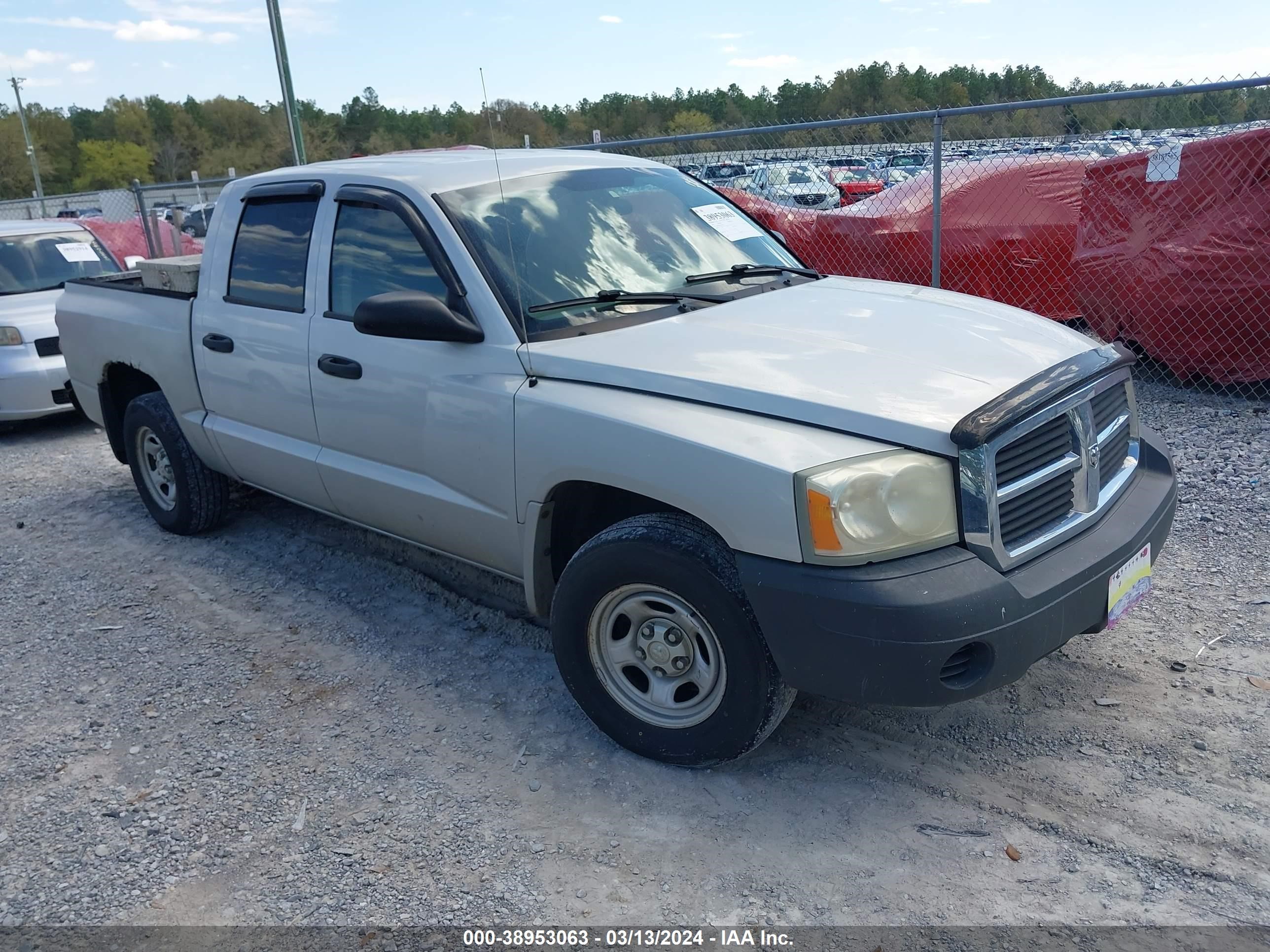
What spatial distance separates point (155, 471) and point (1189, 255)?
6824 millimetres

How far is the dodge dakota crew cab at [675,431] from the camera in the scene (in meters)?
2.76

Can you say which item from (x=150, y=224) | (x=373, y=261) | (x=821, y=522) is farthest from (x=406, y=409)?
(x=150, y=224)

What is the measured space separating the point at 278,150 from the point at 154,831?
66192mm

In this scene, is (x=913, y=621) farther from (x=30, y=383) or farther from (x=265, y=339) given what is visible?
(x=30, y=383)

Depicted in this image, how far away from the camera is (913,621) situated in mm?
2648

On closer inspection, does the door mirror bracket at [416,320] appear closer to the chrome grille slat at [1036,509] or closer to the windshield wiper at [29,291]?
the chrome grille slat at [1036,509]

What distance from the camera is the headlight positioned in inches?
107

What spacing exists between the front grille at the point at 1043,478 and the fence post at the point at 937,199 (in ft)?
13.5

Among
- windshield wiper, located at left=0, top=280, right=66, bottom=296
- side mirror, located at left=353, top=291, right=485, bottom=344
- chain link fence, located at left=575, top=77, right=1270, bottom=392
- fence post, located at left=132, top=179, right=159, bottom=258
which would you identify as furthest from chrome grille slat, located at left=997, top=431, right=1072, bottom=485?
fence post, located at left=132, top=179, right=159, bottom=258

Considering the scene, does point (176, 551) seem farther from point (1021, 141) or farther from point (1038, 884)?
point (1021, 141)

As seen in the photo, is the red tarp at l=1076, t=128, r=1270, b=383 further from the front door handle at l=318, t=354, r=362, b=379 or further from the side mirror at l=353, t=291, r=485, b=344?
the front door handle at l=318, t=354, r=362, b=379

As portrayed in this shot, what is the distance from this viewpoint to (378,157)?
15.5 feet

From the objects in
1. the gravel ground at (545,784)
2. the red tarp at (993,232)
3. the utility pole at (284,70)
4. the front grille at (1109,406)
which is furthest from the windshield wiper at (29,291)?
the front grille at (1109,406)

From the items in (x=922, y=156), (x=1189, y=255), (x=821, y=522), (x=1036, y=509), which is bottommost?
(x=1036, y=509)
